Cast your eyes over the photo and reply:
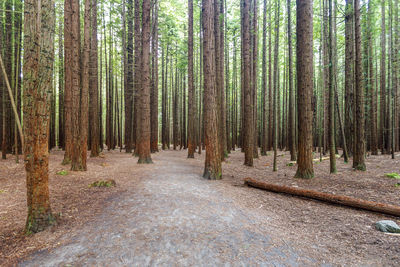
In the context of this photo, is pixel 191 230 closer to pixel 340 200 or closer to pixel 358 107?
pixel 340 200

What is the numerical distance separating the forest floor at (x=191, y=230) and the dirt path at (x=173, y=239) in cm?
1

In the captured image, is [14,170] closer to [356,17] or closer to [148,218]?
[148,218]

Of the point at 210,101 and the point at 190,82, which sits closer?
the point at 210,101

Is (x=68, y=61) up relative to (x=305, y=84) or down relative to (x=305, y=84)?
up

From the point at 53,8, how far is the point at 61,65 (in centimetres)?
1609

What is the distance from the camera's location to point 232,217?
3785 millimetres

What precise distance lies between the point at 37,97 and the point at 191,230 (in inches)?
121

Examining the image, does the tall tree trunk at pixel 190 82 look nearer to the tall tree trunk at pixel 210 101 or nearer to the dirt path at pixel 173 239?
the tall tree trunk at pixel 210 101

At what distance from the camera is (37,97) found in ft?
9.90

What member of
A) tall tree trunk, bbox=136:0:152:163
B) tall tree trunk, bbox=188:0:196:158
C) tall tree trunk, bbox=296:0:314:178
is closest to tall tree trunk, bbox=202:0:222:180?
tall tree trunk, bbox=296:0:314:178

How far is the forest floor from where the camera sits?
256cm

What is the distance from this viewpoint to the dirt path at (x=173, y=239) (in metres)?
2.48

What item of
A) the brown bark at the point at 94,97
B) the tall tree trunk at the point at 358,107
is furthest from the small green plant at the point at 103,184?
the tall tree trunk at the point at 358,107

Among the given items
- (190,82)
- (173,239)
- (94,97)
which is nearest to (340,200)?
(173,239)
